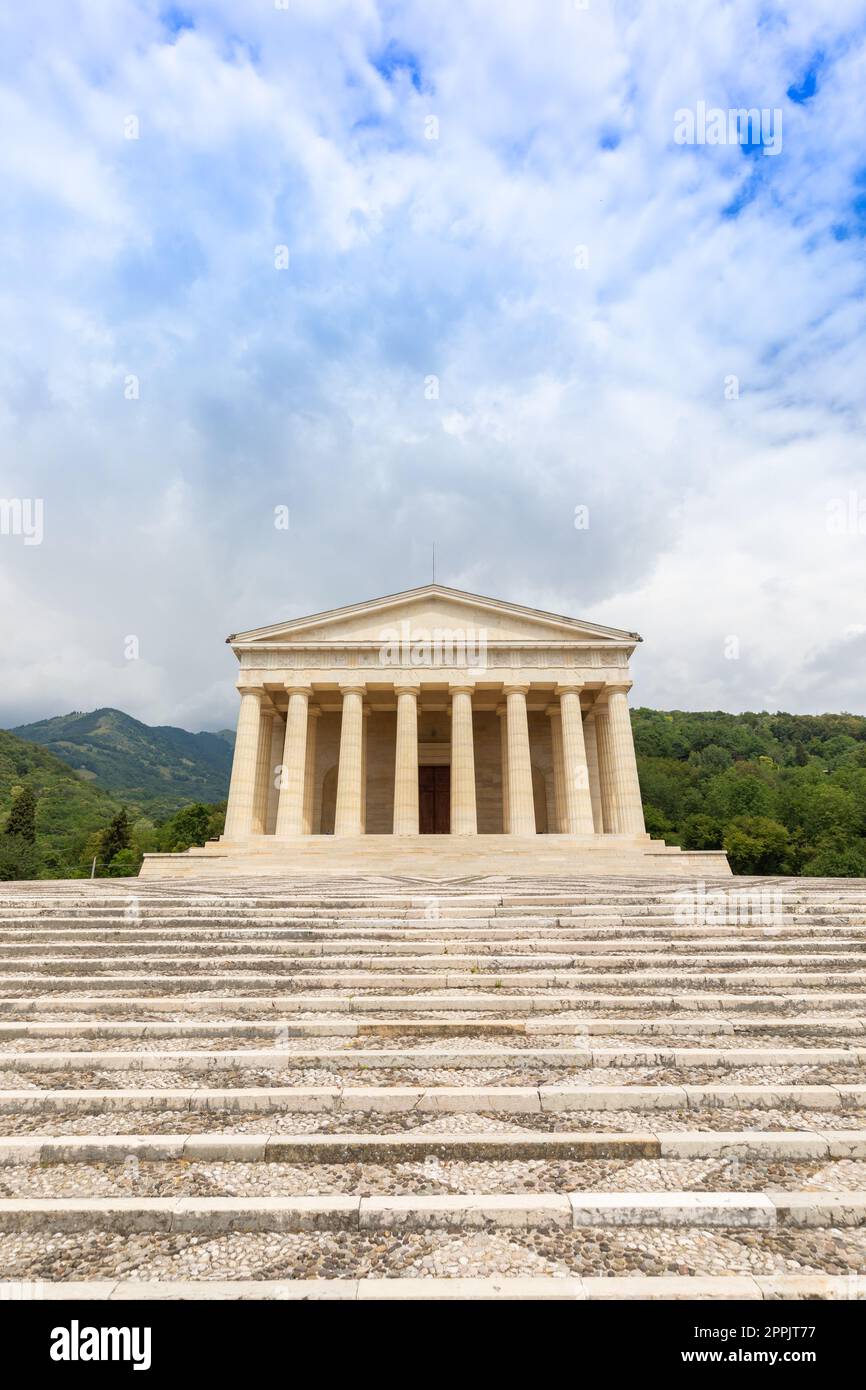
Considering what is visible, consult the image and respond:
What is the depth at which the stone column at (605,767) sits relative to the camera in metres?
34.5

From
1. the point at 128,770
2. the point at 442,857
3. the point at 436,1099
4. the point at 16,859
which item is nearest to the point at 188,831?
the point at 16,859

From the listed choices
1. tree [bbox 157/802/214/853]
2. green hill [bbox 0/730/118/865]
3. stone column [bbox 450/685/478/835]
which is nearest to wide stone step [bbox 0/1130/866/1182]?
stone column [bbox 450/685/478/835]

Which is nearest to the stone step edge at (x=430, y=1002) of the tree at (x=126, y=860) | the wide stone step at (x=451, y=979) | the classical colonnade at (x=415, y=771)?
the wide stone step at (x=451, y=979)

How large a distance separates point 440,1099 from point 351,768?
93.9 feet

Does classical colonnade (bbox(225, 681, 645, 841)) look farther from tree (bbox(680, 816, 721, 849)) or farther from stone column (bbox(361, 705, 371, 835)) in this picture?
tree (bbox(680, 816, 721, 849))

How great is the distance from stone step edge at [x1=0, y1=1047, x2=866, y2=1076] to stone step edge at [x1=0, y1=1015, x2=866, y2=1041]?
54cm

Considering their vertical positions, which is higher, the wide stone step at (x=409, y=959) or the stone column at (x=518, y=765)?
the stone column at (x=518, y=765)

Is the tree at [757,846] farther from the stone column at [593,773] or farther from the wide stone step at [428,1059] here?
the wide stone step at [428,1059]

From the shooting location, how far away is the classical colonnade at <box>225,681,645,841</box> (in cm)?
3319

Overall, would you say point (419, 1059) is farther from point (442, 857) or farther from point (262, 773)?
point (262, 773)

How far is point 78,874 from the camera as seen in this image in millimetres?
63344

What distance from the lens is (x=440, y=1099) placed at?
5.68 meters

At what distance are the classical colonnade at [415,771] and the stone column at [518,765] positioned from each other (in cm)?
5
